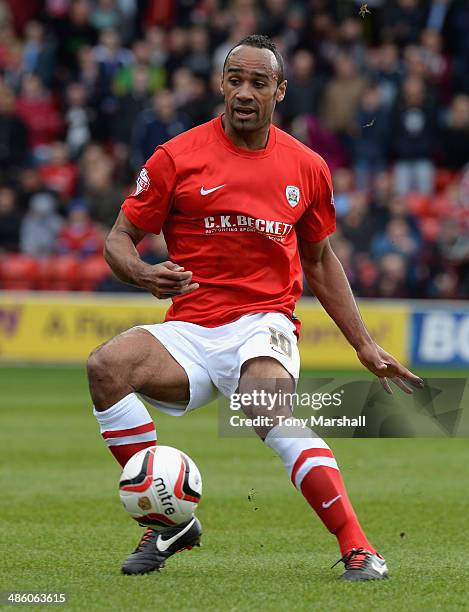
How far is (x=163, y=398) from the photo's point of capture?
19.4ft

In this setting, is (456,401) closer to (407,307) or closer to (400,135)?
(407,307)

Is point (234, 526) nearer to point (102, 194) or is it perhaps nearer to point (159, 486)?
point (159, 486)

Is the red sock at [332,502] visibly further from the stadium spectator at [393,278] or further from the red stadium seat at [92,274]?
the red stadium seat at [92,274]

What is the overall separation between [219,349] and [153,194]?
748mm

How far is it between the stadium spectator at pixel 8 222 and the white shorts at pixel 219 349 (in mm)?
13302

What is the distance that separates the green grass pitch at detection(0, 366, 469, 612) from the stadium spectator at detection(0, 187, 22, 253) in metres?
6.81

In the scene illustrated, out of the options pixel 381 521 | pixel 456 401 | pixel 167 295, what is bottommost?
pixel 381 521

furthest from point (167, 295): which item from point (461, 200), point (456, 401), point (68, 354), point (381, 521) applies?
point (461, 200)

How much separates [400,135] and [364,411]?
1332 centimetres

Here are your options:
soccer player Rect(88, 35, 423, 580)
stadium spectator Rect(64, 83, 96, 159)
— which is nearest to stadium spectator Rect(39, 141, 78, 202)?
stadium spectator Rect(64, 83, 96, 159)

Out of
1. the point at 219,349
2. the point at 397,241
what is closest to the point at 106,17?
the point at 397,241

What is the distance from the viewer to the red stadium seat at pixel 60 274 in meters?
18.4

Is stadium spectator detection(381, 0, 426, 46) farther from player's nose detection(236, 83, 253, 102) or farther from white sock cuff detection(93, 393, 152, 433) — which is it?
white sock cuff detection(93, 393, 152, 433)

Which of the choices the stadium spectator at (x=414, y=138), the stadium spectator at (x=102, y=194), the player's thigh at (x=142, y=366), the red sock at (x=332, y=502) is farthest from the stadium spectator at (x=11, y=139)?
the red sock at (x=332, y=502)
